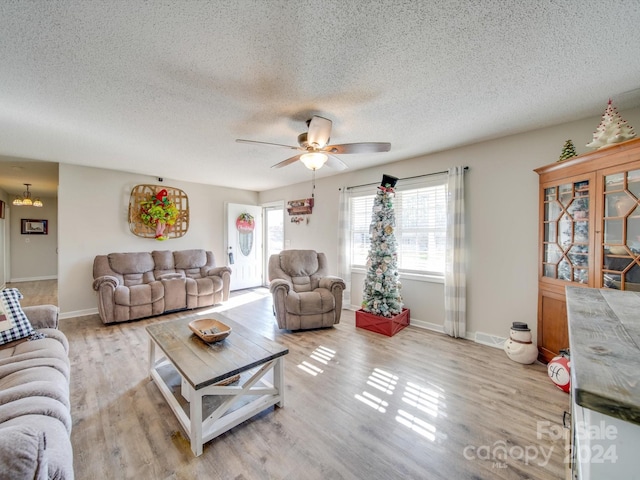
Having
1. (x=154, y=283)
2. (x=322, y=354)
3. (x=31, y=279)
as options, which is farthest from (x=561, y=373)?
(x=31, y=279)

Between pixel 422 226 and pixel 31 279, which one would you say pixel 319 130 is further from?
pixel 31 279

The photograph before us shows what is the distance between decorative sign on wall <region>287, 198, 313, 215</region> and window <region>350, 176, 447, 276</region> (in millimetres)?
1864

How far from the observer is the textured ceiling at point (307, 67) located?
4.41 ft

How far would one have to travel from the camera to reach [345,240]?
452 centimetres

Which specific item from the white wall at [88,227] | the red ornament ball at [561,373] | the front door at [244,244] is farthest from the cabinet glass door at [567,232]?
the white wall at [88,227]

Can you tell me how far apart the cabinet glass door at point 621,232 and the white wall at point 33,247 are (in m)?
11.5

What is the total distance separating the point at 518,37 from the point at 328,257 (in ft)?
12.7

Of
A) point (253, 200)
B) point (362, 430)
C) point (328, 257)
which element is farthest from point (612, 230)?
point (253, 200)

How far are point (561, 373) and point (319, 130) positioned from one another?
288cm

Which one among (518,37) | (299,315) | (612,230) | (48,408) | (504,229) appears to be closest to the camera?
(48,408)

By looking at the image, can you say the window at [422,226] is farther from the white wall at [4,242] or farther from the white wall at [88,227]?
the white wall at [4,242]

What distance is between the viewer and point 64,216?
402cm

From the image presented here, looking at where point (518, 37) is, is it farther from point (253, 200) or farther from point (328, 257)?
point (253, 200)

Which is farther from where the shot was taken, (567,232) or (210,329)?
(567,232)
